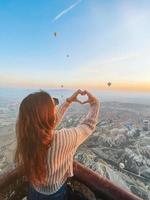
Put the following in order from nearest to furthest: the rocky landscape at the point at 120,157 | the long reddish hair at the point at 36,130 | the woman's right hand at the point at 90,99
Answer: the long reddish hair at the point at 36,130, the woman's right hand at the point at 90,99, the rocky landscape at the point at 120,157

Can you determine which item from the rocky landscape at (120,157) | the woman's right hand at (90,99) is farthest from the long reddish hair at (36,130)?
the rocky landscape at (120,157)

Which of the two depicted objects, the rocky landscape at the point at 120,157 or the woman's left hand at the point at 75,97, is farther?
the rocky landscape at the point at 120,157

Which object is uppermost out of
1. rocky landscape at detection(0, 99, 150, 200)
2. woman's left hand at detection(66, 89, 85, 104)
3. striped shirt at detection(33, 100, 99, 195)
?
woman's left hand at detection(66, 89, 85, 104)

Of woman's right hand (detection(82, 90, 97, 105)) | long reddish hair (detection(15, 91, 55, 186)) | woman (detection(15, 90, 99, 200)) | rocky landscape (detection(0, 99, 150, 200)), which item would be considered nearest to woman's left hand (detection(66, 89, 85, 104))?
woman's right hand (detection(82, 90, 97, 105))

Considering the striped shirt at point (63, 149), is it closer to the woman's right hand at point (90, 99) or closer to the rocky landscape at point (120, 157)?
the woman's right hand at point (90, 99)

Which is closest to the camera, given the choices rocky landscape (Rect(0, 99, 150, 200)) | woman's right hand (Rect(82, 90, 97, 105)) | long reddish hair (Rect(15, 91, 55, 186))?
long reddish hair (Rect(15, 91, 55, 186))

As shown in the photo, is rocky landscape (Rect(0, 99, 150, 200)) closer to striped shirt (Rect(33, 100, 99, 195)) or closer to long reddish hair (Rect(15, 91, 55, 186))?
striped shirt (Rect(33, 100, 99, 195))

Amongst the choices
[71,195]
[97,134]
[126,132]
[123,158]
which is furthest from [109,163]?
[71,195]

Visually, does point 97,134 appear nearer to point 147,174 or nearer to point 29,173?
point 147,174
